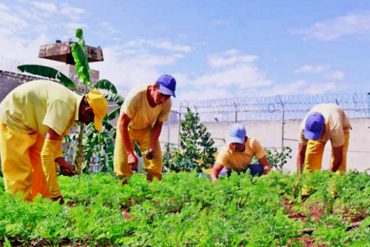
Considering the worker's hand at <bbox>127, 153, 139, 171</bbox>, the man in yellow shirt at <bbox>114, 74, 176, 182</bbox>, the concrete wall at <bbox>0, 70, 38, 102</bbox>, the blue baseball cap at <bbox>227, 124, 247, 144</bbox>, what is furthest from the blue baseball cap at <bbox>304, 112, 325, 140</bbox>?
the concrete wall at <bbox>0, 70, 38, 102</bbox>

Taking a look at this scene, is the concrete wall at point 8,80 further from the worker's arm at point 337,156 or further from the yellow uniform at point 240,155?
the worker's arm at point 337,156

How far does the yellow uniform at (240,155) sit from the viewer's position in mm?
8156

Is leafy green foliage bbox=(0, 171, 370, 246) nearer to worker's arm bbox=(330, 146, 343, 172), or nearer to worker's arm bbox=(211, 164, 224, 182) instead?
worker's arm bbox=(330, 146, 343, 172)

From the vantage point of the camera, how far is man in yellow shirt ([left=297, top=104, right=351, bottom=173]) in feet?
23.1

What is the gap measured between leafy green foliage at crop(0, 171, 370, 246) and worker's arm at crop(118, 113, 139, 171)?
659 mm

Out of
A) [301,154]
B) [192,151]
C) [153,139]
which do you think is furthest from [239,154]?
[192,151]

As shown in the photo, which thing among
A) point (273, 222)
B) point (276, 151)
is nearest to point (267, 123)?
point (276, 151)

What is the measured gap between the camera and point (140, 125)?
6.89m

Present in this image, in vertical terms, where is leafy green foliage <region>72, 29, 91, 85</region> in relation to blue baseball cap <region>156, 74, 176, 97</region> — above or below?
above

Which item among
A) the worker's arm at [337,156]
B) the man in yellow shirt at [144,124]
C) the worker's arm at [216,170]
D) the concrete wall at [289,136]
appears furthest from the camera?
the concrete wall at [289,136]

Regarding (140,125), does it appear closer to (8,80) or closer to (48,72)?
(48,72)

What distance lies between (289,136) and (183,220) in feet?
43.0

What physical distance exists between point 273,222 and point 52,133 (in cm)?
236

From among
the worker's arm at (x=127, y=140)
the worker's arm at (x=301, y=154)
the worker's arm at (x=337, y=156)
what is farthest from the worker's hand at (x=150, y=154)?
the worker's arm at (x=337, y=156)
